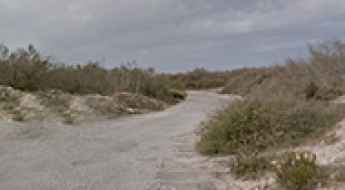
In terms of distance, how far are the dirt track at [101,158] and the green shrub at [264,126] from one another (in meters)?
0.72

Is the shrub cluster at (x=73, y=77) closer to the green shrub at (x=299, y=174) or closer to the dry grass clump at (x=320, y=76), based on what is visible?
the dry grass clump at (x=320, y=76)

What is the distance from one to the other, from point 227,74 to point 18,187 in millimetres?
63986

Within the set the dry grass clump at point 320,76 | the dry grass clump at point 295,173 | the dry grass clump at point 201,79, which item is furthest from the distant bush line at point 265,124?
the dry grass clump at point 201,79

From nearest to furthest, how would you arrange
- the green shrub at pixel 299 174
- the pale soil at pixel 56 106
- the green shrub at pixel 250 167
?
the green shrub at pixel 299 174, the green shrub at pixel 250 167, the pale soil at pixel 56 106

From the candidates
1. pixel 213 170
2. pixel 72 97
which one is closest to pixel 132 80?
pixel 72 97

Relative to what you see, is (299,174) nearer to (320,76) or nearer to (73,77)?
(320,76)

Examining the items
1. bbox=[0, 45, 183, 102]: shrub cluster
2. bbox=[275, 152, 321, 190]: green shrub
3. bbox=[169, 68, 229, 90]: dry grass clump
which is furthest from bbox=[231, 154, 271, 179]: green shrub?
bbox=[169, 68, 229, 90]: dry grass clump

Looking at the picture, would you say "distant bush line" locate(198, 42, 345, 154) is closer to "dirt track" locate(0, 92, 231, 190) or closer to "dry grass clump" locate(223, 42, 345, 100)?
"dirt track" locate(0, 92, 231, 190)

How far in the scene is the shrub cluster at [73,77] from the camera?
23.8 metres

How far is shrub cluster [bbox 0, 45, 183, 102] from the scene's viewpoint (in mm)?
23766

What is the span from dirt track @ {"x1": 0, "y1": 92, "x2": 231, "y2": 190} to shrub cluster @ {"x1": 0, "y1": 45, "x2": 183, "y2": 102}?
6574mm

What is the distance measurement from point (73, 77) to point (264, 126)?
16.9m

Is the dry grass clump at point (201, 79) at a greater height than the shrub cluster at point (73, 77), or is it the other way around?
the shrub cluster at point (73, 77)

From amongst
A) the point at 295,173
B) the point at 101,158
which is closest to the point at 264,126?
the point at 101,158
